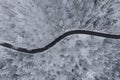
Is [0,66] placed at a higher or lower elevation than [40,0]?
lower

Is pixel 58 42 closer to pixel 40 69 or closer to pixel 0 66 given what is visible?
pixel 40 69

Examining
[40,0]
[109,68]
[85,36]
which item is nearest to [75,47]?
[85,36]

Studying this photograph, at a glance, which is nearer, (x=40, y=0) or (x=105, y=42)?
(x=105, y=42)

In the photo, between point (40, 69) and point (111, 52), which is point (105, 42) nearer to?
point (111, 52)

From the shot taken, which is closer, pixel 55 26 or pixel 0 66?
pixel 0 66

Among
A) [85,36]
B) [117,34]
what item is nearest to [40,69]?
[85,36]

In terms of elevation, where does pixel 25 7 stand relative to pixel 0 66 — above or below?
above
